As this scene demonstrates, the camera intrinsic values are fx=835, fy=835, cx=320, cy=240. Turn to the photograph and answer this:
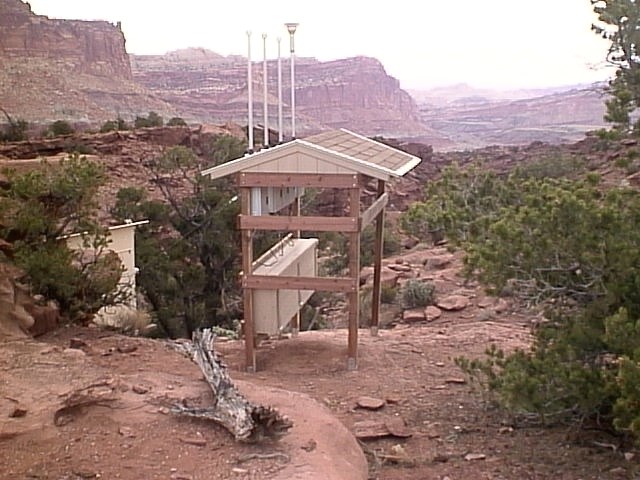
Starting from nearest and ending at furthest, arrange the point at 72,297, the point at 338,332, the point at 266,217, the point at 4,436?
the point at 4,436 → the point at 266,217 → the point at 72,297 → the point at 338,332

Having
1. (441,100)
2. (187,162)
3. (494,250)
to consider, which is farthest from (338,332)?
(441,100)

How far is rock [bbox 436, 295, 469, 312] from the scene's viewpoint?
1427 cm

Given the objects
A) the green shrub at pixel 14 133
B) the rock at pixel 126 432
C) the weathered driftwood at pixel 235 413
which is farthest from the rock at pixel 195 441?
the green shrub at pixel 14 133

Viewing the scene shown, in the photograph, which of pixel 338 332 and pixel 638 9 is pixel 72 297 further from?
pixel 638 9

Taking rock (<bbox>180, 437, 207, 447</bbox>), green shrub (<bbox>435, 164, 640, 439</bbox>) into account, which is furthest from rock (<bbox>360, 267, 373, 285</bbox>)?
rock (<bbox>180, 437, 207, 447</bbox>)

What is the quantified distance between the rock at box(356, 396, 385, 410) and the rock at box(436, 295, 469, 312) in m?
5.80

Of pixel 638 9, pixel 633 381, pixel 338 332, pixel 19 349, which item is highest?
pixel 638 9

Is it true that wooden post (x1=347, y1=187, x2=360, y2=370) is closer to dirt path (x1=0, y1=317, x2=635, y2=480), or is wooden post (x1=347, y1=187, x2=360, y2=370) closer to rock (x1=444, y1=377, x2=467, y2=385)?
dirt path (x1=0, y1=317, x2=635, y2=480)

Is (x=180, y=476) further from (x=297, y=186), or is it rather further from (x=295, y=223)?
(x=297, y=186)

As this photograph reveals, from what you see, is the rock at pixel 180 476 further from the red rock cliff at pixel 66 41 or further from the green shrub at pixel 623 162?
the red rock cliff at pixel 66 41

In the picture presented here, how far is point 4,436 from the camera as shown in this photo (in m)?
6.10

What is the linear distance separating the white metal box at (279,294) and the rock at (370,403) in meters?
1.66

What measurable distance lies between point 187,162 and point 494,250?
1371cm

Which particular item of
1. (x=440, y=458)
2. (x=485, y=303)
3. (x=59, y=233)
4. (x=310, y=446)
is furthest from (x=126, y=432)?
(x=485, y=303)
